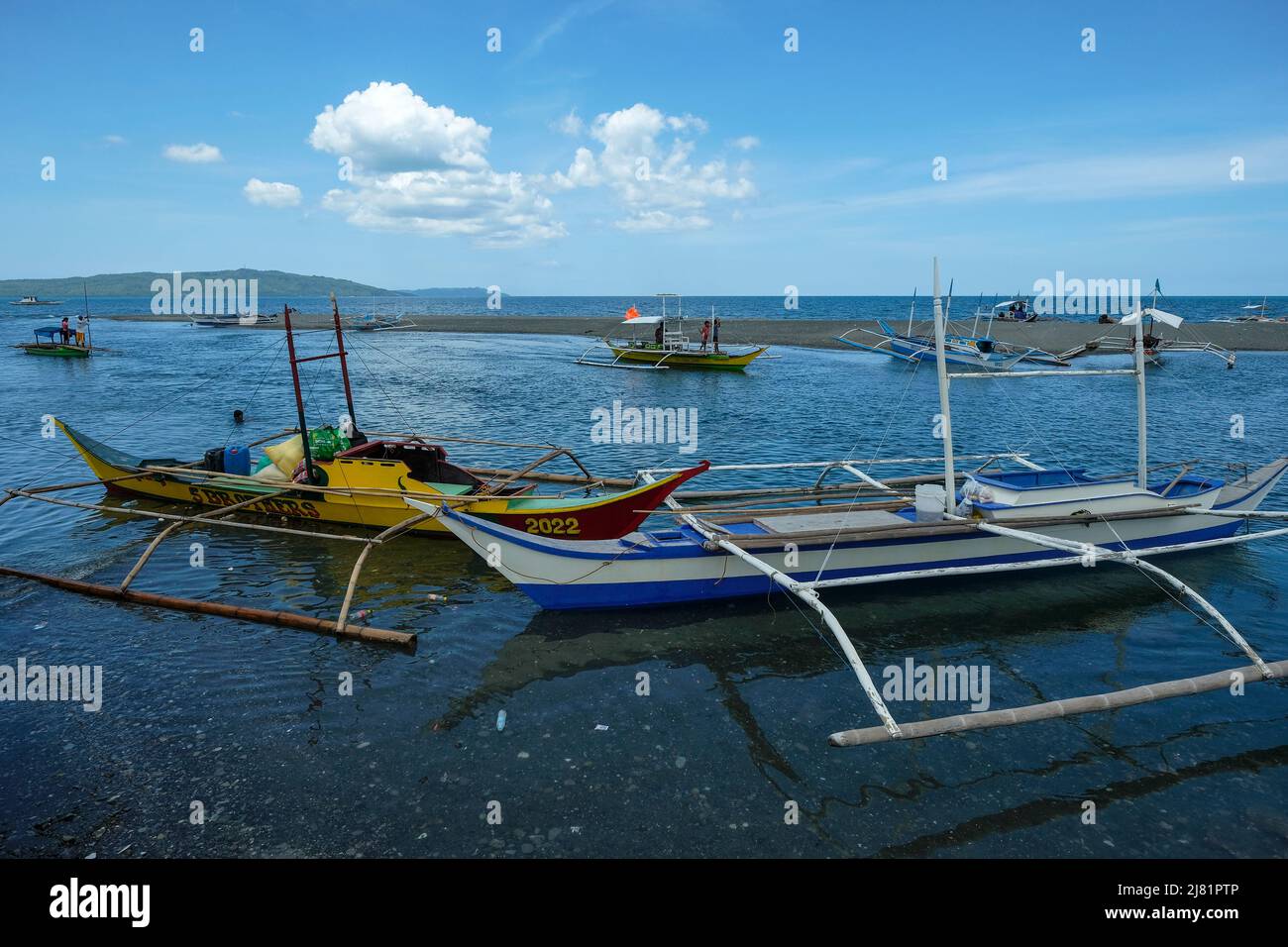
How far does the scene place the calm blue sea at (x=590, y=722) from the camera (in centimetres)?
802

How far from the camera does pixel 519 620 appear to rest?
43.3 ft

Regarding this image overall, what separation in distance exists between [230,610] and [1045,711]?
13.6 meters

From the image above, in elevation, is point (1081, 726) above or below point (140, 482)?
below

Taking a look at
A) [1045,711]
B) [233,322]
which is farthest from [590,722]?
[233,322]

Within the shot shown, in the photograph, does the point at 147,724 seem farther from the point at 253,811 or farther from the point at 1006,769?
the point at 1006,769

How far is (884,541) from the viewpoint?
527 inches

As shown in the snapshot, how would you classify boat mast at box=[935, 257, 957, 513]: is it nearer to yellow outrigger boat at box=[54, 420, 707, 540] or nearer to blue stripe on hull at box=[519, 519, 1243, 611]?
blue stripe on hull at box=[519, 519, 1243, 611]

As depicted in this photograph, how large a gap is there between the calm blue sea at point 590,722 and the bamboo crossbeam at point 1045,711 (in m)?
0.62

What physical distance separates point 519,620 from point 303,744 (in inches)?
177

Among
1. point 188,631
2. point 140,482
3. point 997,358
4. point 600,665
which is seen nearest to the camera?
point 600,665

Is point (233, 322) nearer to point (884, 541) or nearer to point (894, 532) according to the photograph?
point (884, 541)

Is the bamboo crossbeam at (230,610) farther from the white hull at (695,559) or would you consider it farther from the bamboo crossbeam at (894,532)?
the bamboo crossbeam at (894,532)

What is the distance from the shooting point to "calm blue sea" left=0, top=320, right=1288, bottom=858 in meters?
8.02

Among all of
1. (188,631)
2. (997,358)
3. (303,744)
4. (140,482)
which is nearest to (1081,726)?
(303,744)
